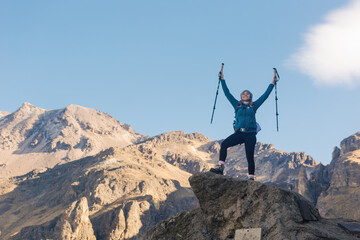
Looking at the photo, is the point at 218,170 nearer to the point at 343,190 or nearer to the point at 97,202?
the point at 343,190

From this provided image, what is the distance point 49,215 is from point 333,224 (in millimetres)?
149376

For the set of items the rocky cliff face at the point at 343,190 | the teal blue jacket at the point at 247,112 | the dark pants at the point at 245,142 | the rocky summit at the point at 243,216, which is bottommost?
the rocky summit at the point at 243,216

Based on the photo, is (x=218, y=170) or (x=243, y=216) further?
(x=218, y=170)

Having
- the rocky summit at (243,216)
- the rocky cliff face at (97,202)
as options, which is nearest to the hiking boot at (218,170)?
the rocky summit at (243,216)

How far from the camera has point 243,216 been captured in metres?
11.5

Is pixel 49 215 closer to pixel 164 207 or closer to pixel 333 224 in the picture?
pixel 164 207

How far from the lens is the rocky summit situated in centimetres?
1045

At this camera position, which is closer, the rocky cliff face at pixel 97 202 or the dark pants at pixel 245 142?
the dark pants at pixel 245 142

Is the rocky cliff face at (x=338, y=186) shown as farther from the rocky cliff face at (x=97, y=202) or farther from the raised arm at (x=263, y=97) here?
the raised arm at (x=263, y=97)

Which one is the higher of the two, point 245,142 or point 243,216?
point 245,142

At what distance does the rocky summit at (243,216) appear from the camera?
10.4 m

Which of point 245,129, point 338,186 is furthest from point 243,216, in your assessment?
point 338,186

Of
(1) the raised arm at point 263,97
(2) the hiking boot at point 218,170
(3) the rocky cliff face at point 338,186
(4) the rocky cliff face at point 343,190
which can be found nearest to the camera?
(2) the hiking boot at point 218,170

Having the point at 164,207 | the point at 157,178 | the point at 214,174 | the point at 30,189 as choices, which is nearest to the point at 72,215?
the point at 164,207
